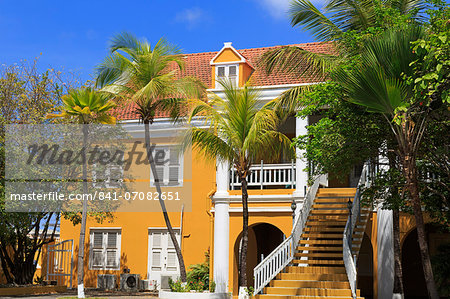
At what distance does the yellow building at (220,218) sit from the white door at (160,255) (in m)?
0.04

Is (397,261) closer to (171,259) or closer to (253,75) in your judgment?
(253,75)

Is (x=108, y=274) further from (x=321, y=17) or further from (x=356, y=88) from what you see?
(x=356, y=88)

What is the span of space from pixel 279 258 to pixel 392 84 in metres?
7.62

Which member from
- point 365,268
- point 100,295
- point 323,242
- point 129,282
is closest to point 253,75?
point 323,242

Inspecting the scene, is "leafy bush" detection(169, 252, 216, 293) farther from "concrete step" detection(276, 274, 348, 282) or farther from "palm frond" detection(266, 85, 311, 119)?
"palm frond" detection(266, 85, 311, 119)

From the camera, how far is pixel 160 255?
2409 centimetres

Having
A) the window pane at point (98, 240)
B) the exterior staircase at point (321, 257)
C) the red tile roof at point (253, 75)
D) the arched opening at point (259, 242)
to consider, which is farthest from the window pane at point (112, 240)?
the exterior staircase at point (321, 257)

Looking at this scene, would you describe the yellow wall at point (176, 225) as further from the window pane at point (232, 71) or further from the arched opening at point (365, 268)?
the arched opening at point (365, 268)

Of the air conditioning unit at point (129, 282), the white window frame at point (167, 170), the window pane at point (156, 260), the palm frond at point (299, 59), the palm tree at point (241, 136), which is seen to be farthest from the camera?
the white window frame at point (167, 170)

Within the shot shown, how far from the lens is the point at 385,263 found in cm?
1845

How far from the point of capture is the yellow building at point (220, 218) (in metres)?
20.0

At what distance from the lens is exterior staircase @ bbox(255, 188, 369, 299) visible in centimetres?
1653

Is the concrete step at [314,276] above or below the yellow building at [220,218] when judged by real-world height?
below

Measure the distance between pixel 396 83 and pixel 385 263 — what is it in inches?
337
